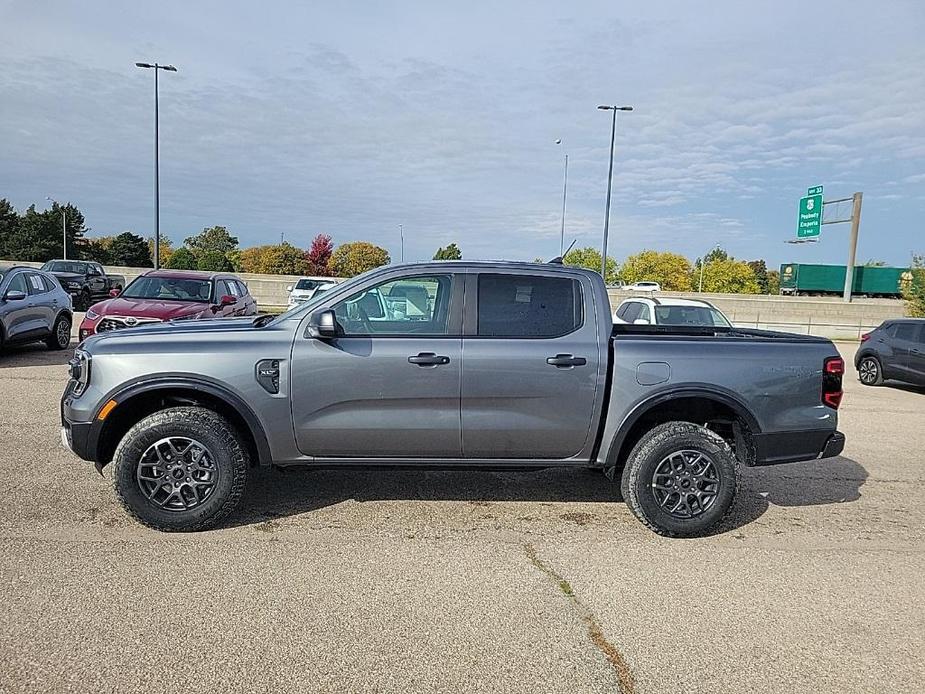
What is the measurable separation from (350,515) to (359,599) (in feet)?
4.37

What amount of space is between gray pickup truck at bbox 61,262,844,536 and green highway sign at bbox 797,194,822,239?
119 feet

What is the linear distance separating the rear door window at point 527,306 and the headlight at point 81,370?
2.62 metres

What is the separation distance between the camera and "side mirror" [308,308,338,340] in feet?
14.9

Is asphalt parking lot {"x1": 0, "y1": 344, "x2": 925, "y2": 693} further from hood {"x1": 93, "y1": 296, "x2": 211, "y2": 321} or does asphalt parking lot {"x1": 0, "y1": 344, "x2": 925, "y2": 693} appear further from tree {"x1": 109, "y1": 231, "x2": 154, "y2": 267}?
tree {"x1": 109, "y1": 231, "x2": 154, "y2": 267}

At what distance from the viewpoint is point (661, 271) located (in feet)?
288

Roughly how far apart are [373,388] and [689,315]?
369 inches

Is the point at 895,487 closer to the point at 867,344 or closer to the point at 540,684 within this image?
the point at 540,684

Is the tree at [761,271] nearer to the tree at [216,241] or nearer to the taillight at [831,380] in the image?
the tree at [216,241]

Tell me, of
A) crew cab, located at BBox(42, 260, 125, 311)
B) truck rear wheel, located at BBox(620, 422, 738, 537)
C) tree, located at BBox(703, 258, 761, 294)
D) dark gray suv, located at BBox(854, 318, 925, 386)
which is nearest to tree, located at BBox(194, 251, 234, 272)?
crew cab, located at BBox(42, 260, 125, 311)

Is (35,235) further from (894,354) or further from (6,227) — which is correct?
(894,354)

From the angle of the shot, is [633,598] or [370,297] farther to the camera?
[370,297]

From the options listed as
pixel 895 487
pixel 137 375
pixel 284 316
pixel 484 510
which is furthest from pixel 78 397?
pixel 895 487

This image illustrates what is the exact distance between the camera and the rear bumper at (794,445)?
494 cm

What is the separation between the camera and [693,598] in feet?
12.9
